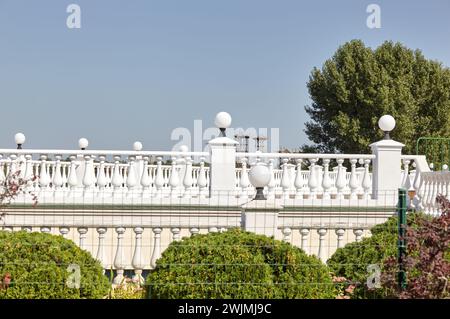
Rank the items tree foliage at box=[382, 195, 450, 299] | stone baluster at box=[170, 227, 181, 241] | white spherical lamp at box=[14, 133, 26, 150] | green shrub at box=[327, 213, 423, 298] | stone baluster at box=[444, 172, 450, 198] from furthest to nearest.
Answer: white spherical lamp at box=[14, 133, 26, 150], stone baluster at box=[444, 172, 450, 198], stone baluster at box=[170, 227, 181, 241], green shrub at box=[327, 213, 423, 298], tree foliage at box=[382, 195, 450, 299]

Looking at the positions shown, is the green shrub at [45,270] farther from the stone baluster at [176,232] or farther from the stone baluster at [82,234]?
the stone baluster at [176,232]

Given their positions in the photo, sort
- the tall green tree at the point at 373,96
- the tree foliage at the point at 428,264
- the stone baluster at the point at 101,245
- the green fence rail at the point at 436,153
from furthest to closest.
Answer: the tall green tree at the point at 373,96
the green fence rail at the point at 436,153
the stone baluster at the point at 101,245
the tree foliage at the point at 428,264

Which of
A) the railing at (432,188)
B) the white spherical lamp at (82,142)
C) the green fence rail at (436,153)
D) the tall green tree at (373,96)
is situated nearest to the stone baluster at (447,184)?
the railing at (432,188)

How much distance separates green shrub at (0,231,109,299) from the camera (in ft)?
21.2

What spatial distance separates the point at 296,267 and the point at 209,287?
876 millimetres

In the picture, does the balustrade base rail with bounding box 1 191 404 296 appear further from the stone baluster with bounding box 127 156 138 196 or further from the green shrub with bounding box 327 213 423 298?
the green shrub with bounding box 327 213 423 298

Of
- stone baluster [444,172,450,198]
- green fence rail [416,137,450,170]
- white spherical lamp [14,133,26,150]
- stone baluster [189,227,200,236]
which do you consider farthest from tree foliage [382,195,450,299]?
green fence rail [416,137,450,170]

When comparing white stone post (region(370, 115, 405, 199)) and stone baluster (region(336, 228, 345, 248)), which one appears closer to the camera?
stone baluster (region(336, 228, 345, 248))

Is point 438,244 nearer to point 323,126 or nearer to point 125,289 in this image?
point 125,289

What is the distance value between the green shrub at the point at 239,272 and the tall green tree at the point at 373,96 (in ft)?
93.5

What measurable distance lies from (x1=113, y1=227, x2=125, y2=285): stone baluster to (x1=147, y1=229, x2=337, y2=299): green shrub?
250cm

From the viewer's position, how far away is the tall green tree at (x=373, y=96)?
35.3 meters

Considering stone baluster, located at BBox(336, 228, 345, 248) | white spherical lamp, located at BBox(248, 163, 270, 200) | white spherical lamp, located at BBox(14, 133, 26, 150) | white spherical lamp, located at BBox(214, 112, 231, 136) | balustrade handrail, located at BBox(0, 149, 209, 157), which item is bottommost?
stone baluster, located at BBox(336, 228, 345, 248)

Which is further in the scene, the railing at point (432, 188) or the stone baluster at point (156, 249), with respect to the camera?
the railing at point (432, 188)
